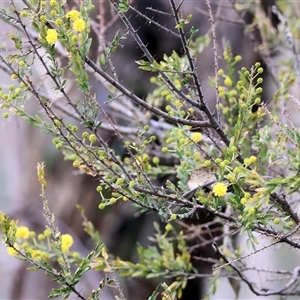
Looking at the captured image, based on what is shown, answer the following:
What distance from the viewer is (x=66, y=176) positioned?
1.57 m

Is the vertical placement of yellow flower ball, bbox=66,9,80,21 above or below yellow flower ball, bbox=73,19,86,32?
above

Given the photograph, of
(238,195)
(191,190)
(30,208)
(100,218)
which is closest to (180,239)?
(191,190)

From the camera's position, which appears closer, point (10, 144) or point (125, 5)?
point (125, 5)

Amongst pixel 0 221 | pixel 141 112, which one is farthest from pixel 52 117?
pixel 141 112

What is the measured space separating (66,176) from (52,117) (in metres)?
1.07

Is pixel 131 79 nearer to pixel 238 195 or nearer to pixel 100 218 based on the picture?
pixel 100 218

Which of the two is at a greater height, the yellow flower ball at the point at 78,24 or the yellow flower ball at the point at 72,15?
the yellow flower ball at the point at 72,15

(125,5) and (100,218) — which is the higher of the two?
(125,5)

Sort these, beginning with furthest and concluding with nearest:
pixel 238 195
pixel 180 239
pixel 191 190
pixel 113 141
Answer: pixel 113 141 → pixel 180 239 → pixel 191 190 → pixel 238 195

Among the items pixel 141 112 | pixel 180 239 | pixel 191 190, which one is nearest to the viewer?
pixel 191 190

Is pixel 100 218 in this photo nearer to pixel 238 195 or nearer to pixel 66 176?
pixel 66 176

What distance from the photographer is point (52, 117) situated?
53cm

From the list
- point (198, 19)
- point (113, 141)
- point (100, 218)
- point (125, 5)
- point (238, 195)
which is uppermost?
point (198, 19)

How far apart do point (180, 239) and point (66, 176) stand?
0.81 meters
